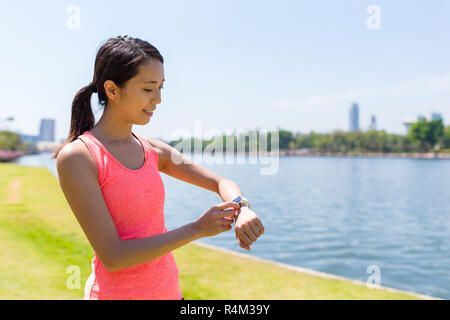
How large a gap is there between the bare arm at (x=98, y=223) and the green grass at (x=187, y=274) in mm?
4174

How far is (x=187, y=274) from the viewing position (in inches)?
248

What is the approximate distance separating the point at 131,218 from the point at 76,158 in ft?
0.88

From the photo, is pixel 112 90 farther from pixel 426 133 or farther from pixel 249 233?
pixel 426 133

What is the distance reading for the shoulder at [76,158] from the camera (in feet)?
4.10

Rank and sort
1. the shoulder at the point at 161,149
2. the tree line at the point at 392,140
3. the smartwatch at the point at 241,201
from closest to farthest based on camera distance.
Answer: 1. the smartwatch at the point at 241,201
2. the shoulder at the point at 161,149
3. the tree line at the point at 392,140

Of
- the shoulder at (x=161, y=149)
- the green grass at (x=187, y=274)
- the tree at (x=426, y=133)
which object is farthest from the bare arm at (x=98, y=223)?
the tree at (x=426, y=133)

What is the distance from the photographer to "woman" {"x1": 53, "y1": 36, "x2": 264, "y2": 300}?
4.09 feet

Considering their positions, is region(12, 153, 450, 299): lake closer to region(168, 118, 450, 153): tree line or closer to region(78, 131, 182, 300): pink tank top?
region(78, 131, 182, 300): pink tank top

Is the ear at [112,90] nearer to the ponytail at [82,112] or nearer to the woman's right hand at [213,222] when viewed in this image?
the ponytail at [82,112]

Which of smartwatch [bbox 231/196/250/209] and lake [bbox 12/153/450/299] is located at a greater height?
smartwatch [bbox 231/196/250/209]

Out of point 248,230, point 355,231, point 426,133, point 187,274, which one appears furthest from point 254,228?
point 426,133

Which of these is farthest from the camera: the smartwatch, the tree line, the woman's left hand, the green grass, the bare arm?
the tree line

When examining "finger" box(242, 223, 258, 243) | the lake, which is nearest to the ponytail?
"finger" box(242, 223, 258, 243)

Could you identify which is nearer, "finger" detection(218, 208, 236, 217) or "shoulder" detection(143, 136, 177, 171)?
"finger" detection(218, 208, 236, 217)
